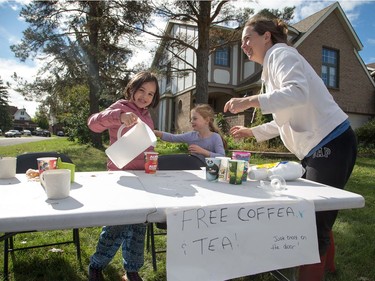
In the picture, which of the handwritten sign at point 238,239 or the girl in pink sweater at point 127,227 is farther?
the girl in pink sweater at point 127,227

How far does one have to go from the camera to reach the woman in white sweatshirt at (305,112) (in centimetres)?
161

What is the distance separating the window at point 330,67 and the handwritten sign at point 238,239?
16.0 m

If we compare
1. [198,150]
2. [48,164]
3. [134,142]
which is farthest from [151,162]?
[198,150]

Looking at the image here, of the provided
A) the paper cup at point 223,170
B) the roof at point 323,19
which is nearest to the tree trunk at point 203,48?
the roof at point 323,19

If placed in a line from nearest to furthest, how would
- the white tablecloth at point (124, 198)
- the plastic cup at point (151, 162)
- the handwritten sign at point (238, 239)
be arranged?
the white tablecloth at point (124, 198) → the handwritten sign at point (238, 239) → the plastic cup at point (151, 162)

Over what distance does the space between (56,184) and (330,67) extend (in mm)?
17133

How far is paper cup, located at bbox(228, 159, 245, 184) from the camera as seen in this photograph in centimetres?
175

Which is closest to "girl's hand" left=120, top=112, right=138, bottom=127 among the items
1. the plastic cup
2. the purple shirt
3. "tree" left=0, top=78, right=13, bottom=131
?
the plastic cup

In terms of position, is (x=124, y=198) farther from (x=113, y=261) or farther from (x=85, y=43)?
(x=85, y=43)

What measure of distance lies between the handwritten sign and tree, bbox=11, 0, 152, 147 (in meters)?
8.97

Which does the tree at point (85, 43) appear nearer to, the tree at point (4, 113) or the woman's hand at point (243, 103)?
the woman's hand at point (243, 103)

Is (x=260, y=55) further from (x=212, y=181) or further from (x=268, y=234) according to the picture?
(x=268, y=234)

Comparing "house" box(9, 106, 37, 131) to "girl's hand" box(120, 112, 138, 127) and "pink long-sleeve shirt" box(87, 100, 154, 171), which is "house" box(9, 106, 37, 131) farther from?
"girl's hand" box(120, 112, 138, 127)

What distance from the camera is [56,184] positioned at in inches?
50.6
